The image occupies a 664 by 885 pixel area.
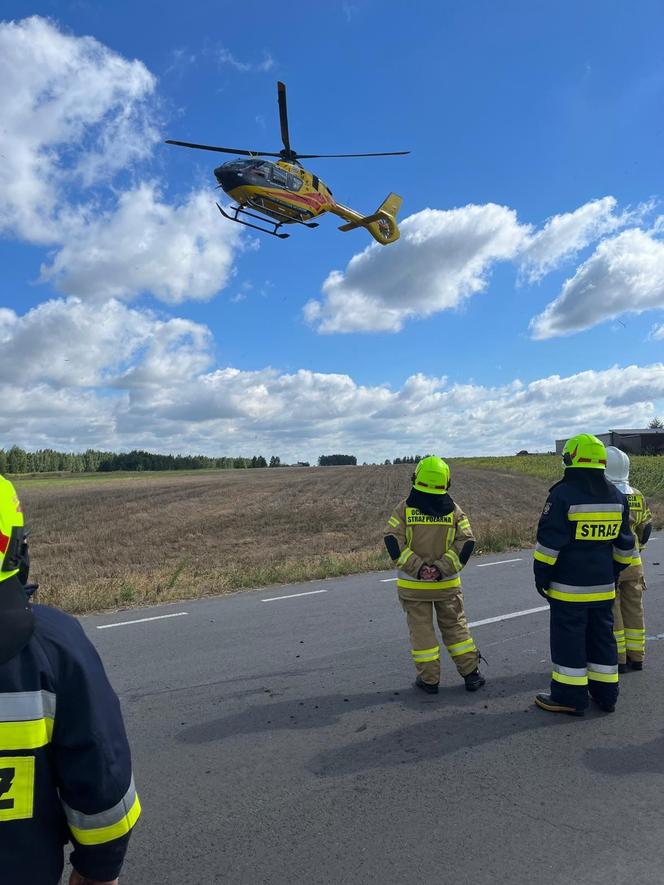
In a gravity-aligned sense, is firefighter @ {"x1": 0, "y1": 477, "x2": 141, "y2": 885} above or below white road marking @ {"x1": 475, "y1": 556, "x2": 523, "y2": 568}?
above

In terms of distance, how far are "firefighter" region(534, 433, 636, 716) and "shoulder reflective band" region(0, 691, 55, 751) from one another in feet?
13.3

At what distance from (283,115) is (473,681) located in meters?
16.9

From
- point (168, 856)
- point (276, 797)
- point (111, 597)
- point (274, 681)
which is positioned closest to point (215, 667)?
point (274, 681)

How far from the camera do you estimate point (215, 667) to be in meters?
6.08

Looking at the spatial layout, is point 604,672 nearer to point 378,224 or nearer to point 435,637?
point 435,637

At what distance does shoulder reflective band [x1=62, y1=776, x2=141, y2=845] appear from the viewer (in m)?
1.72

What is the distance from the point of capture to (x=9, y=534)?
156 cm

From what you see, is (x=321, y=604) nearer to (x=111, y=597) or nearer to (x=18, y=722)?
(x=111, y=597)

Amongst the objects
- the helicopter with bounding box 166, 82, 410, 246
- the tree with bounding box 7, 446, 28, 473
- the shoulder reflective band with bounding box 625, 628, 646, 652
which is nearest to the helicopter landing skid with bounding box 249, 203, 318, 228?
the helicopter with bounding box 166, 82, 410, 246

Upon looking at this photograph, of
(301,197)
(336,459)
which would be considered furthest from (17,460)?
(301,197)

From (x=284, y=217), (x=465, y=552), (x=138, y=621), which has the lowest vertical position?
(x=138, y=621)

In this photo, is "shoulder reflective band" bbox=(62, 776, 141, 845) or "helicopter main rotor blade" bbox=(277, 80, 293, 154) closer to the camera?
"shoulder reflective band" bbox=(62, 776, 141, 845)

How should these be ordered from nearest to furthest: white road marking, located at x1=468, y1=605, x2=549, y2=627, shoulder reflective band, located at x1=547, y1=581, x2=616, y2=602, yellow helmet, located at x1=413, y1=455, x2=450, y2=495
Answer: shoulder reflective band, located at x1=547, y1=581, x2=616, y2=602 → yellow helmet, located at x1=413, y1=455, x2=450, y2=495 → white road marking, located at x1=468, y1=605, x2=549, y2=627

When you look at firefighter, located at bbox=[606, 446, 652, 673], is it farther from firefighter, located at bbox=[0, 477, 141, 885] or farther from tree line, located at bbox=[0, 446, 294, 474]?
tree line, located at bbox=[0, 446, 294, 474]
